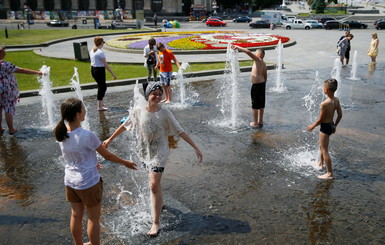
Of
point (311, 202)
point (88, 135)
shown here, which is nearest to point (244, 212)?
point (311, 202)

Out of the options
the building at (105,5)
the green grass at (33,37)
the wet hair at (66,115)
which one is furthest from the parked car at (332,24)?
the wet hair at (66,115)

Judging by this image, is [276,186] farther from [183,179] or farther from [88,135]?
[88,135]

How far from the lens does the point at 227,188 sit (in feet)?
18.6

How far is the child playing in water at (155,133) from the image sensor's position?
4.32 meters

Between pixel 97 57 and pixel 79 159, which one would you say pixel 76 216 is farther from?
pixel 97 57

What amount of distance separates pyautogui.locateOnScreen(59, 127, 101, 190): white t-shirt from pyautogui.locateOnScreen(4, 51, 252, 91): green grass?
10.1 m

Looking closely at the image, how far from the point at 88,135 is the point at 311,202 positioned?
343cm

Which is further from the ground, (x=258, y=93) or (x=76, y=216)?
(x=258, y=93)

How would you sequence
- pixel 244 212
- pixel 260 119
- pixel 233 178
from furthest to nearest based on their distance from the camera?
pixel 260 119
pixel 233 178
pixel 244 212

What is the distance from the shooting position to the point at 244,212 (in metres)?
4.99

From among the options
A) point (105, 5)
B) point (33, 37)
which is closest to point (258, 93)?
point (33, 37)

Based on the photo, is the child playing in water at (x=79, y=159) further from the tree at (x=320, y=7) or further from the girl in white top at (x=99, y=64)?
the tree at (x=320, y=7)

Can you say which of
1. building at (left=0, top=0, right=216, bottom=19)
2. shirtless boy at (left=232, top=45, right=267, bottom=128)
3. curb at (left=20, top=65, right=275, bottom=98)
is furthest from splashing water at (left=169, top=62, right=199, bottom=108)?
building at (left=0, top=0, right=216, bottom=19)

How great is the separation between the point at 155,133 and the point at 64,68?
14.0 metres
